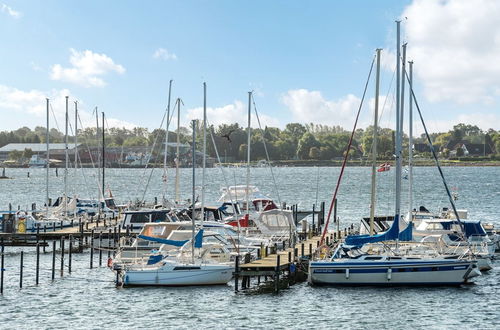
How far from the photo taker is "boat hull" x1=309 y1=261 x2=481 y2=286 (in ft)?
144

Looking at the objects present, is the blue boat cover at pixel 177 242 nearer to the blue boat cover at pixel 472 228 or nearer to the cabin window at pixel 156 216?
the cabin window at pixel 156 216

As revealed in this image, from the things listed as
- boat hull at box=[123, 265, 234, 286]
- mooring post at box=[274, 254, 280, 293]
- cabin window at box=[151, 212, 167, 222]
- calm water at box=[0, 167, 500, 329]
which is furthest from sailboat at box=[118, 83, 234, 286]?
cabin window at box=[151, 212, 167, 222]

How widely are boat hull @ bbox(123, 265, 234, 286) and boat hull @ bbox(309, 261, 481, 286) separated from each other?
497 cm

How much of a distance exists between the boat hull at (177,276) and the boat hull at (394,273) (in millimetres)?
4972

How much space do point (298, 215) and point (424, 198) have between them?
59512mm

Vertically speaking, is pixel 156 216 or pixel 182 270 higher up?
pixel 156 216

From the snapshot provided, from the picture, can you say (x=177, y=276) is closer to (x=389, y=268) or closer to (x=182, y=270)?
(x=182, y=270)

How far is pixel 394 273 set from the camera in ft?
144

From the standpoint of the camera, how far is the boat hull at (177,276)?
144 ft

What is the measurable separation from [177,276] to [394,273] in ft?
35.2

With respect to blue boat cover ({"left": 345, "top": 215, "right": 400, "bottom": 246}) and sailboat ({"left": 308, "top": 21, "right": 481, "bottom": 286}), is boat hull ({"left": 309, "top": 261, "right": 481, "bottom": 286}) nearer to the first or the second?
sailboat ({"left": 308, "top": 21, "right": 481, "bottom": 286})

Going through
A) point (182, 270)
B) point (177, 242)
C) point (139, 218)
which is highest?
point (139, 218)

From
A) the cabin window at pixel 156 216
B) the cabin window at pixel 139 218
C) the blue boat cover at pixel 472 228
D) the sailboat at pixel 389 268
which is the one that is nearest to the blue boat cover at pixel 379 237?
the sailboat at pixel 389 268

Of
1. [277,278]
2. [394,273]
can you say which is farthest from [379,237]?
[277,278]
